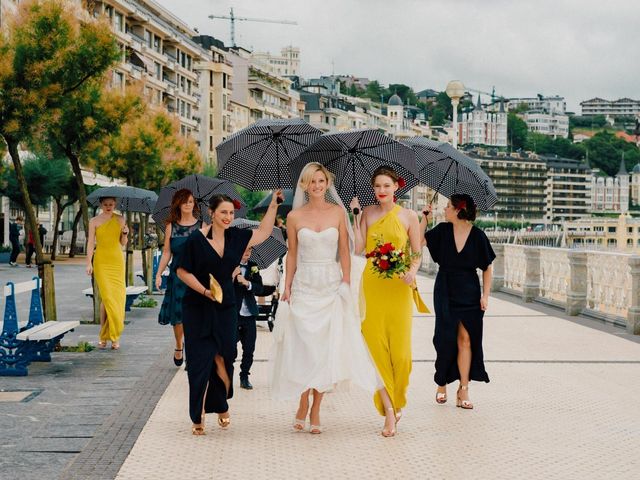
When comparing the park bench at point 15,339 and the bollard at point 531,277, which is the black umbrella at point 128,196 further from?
the bollard at point 531,277

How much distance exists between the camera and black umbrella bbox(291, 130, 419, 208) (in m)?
9.34

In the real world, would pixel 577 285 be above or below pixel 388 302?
below

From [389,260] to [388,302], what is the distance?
15.7 inches

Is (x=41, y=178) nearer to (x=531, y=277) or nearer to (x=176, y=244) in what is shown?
(x=531, y=277)

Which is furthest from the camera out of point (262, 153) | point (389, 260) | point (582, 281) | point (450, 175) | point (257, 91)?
Result: point (257, 91)

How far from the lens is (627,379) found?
35.7 ft

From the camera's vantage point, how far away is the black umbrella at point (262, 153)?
998 cm

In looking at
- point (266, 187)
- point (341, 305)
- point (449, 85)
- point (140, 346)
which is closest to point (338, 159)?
point (266, 187)

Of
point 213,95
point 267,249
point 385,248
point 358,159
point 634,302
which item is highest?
point 213,95

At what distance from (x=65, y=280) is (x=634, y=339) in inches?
733

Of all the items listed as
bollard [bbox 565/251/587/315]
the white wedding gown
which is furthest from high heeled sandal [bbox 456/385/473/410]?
bollard [bbox 565/251/587/315]

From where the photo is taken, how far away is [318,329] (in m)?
7.84

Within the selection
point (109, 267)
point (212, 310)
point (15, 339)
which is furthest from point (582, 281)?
point (212, 310)

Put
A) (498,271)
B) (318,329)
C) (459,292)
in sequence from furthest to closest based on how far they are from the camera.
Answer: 1. (498,271)
2. (459,292)
3. (318,329)
